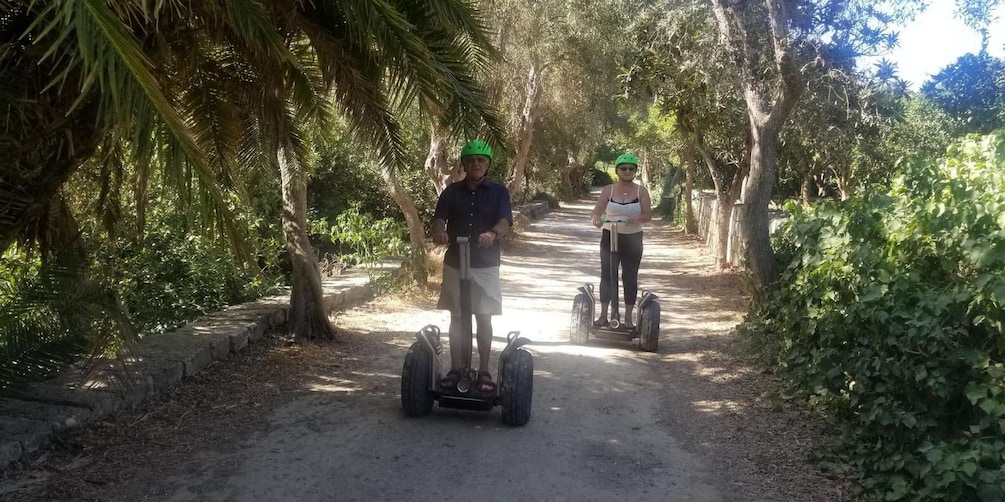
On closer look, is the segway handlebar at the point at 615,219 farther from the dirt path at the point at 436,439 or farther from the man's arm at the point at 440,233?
the man's arm at the point at 440,233

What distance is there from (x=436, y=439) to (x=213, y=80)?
3050mm

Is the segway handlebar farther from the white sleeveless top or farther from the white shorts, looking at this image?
the white shorts

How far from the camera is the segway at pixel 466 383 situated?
528 centimetres

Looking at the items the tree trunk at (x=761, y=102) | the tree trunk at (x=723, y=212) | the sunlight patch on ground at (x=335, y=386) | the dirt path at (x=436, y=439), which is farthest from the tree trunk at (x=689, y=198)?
the sunlight patch on ground at (x=335, y=386)

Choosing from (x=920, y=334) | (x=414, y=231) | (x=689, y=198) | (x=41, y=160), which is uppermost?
(x=41, y=160)

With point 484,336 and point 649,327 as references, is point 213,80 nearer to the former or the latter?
point 484,336

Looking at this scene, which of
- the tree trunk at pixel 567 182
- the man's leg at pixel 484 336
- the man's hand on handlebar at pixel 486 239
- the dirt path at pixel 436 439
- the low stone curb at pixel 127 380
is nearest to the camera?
the dirt path at pixel 436 439

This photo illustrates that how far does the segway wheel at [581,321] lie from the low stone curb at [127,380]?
3.00 metres

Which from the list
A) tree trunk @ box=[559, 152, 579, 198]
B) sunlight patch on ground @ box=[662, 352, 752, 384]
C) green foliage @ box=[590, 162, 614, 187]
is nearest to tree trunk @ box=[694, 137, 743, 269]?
sunlight patch on ground @ box=[662, 352, 752, 384]

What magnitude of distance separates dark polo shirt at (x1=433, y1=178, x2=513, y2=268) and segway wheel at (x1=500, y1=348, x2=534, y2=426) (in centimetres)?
69

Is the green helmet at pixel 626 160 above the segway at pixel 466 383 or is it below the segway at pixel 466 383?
above

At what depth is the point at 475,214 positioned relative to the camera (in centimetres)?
553

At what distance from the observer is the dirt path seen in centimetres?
432

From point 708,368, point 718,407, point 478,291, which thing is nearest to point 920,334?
point 718,407
